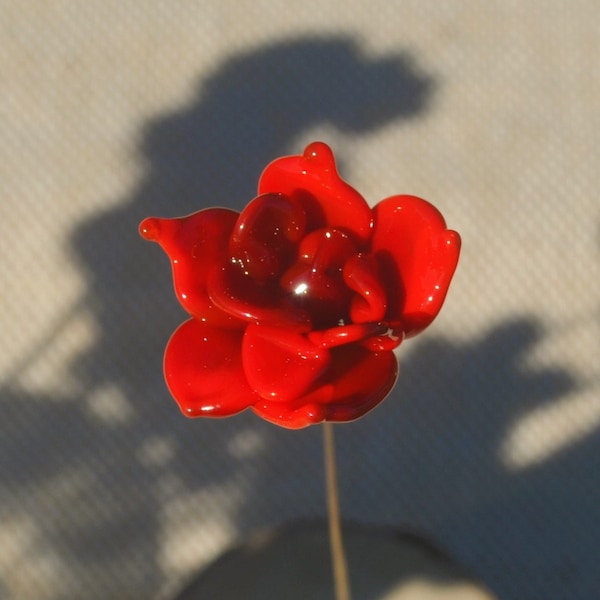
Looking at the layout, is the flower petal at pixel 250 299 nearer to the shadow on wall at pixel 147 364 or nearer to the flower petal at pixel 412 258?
the flower petal at pixel 412 258

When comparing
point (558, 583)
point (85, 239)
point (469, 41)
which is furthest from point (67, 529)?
point (469, 41)

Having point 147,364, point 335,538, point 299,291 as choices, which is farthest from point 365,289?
point 147,364

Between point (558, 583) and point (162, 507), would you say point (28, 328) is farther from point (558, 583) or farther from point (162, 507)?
point (558, 583)

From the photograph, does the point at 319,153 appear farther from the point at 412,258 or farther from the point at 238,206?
the point at 238,206

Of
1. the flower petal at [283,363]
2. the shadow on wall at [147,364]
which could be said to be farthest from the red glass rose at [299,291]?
the shadow on wall at [147,364]

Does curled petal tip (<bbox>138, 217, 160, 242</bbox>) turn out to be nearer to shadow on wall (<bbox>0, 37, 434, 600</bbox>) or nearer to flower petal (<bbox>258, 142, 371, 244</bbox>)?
flower petal (<bbox>258, 142, 371, 244</bbox>)

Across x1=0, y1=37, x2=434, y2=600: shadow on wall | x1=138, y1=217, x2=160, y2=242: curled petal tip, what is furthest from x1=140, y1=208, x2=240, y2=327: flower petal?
x1=0, y1=37, x2=434, y2=600: shadow on wall
